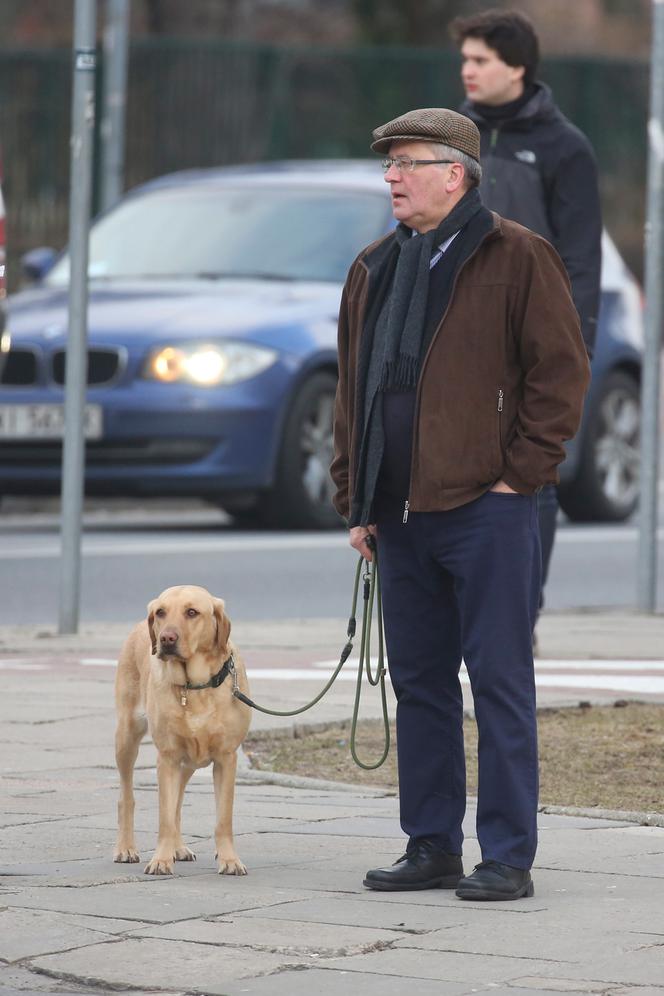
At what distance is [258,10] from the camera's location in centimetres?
3709

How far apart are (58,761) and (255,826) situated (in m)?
1.06

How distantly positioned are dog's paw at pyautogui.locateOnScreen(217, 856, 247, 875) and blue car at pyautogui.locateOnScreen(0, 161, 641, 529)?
7.56 m

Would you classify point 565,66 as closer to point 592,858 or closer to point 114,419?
point 114,419

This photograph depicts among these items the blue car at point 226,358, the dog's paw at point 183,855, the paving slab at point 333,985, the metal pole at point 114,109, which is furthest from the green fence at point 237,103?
the paving slab at point 333,985

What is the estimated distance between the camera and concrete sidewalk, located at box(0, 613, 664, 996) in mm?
4520

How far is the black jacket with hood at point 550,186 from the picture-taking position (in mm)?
8547

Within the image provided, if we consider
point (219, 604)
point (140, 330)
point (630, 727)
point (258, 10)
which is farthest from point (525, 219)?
point (258, 10)

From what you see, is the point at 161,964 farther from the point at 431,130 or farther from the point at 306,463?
the point at 306,463

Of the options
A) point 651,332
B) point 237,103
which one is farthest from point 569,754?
point 237,103

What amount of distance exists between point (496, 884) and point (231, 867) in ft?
2.08

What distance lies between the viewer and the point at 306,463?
13.5m

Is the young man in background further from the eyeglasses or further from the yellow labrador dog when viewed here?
the yellow labrador dog

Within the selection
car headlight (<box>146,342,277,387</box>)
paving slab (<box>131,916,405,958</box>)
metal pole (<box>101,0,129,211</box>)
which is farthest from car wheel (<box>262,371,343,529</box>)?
paving slab (<box>131,916,405,958</box>)

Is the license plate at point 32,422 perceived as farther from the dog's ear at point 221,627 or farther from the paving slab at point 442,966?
the paving slab at point 442,966
